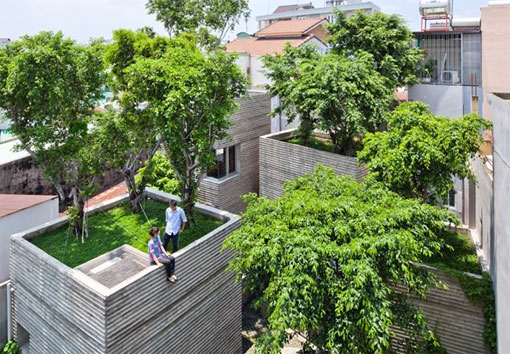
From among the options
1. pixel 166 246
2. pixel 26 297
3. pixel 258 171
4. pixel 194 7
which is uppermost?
pixel 194 7

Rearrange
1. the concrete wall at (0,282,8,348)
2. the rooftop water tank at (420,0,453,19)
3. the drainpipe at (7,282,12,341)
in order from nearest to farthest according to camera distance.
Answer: the drainpipe at (7,282,12,341) < the concrete wall at (0,282,8,348) < the rooftop water tank at (420,0,453,19)

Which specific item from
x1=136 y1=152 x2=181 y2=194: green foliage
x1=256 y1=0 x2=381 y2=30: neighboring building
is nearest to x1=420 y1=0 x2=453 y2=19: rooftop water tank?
x1=136 y1=152 x2=181 y2=194: green foliage

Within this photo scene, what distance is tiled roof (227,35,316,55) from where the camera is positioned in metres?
26.7

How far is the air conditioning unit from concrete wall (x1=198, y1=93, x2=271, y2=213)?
714cm

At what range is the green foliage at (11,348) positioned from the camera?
34.9 ft

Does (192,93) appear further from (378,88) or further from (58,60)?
(378,88)

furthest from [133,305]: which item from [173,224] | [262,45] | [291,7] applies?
[291,7]

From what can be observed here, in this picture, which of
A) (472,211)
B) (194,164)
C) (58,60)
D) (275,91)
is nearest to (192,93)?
(194,164)

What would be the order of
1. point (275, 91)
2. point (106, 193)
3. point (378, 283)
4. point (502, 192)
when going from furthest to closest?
point (106, 193) → point (275, 91) → point (502, 192) → point (378, 283)

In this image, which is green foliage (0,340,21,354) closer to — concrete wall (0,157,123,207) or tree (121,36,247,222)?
tree (121,36,247,222)

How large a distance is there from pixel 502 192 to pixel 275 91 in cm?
894

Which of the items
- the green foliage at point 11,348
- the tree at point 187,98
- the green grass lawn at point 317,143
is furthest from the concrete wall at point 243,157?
the green foliage at point 11,348

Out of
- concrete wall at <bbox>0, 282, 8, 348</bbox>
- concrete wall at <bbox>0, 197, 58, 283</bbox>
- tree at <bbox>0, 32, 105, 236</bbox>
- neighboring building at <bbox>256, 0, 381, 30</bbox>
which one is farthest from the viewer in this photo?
neighboring building at <bbox>256, 0, 381, 30</bbox>

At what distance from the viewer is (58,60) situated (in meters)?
10.3
